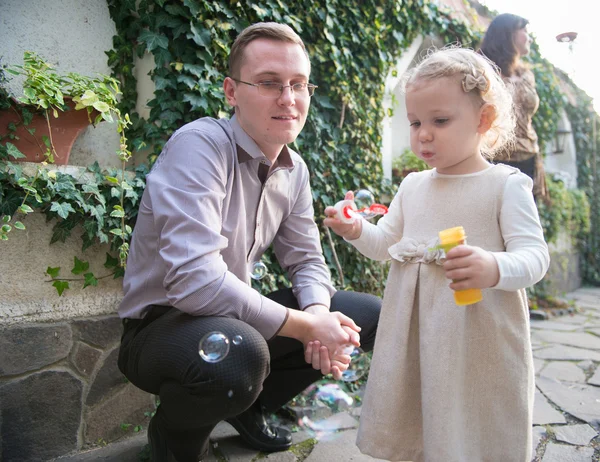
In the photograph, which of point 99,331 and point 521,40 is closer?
point 99,331

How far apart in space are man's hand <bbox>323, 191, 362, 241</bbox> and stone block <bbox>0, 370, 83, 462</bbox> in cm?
128

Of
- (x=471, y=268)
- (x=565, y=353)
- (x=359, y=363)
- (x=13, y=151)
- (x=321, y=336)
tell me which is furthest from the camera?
(x=565, y=353)

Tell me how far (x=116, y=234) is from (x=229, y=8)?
4.32 feet

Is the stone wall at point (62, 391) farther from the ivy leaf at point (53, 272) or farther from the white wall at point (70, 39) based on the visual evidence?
the white wall at point (70, 39)

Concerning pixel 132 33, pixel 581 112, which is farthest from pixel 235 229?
pixel 581 112

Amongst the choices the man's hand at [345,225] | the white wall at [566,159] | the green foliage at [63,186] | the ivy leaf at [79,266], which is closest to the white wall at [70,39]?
the green foliage at [63,186]

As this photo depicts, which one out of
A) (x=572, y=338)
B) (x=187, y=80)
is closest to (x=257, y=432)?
(x=187, y=80)

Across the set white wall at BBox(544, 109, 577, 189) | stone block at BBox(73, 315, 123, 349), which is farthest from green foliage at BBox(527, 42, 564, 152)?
stone block at BBox(73, 315, 123, 349)

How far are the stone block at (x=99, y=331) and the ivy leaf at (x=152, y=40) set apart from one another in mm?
1262

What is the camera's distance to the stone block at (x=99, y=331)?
6.72ft

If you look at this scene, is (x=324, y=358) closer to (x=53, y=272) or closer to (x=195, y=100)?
(x=53, y=272)

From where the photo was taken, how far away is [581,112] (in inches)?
324

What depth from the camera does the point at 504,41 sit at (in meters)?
3.60

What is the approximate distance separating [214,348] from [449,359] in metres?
0.71
